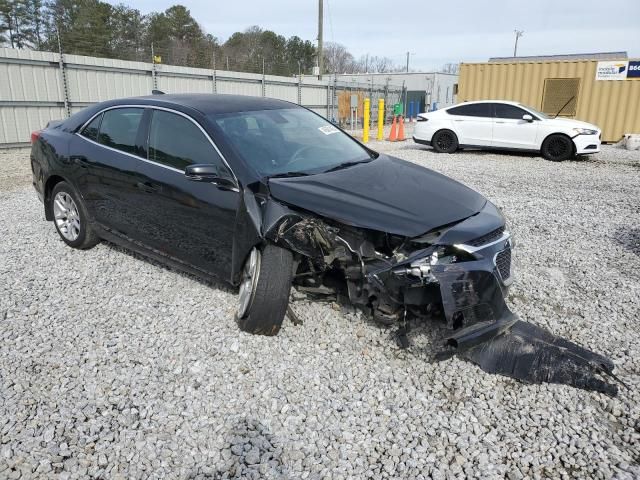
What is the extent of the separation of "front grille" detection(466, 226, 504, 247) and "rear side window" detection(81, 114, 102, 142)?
11.6 ft

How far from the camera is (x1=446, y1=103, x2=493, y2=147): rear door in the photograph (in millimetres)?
12781

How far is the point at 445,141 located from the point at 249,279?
11.2 m

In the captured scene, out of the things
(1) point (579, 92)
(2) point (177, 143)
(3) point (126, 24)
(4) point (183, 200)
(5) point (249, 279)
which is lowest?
(5) point (249, 279)

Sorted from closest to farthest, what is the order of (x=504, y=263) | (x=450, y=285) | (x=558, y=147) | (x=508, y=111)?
(x=450, y=285) → (x=504, y=263) → (x=558, y=147) → (x=508, y=111)

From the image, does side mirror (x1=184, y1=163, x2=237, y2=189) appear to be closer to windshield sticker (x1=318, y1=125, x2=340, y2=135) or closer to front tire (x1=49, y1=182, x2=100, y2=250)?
windshield sticker (x1=318, y1=125, x2=340, y2=135)

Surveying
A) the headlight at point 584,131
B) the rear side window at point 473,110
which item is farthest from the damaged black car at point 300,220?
the headlight at point 584,131

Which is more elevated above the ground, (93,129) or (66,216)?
(93,129)

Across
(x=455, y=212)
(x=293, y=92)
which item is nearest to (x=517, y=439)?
(x=455, y=212)

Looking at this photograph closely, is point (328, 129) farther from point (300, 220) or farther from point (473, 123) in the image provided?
point (473, 123)

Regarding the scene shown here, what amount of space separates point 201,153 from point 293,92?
57.6ft

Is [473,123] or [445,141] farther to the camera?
[445,141]

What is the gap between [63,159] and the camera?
15.6 feet

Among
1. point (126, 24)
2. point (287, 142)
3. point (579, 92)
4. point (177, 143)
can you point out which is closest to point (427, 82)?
point (126, 24)

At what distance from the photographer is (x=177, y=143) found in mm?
3846
